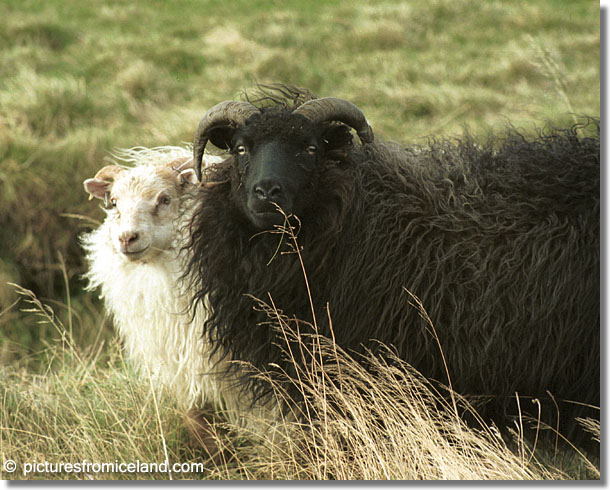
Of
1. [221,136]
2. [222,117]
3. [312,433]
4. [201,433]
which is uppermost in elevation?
[222,117]

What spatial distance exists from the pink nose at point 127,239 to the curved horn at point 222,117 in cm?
50

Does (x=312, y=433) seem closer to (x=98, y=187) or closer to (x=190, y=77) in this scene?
(x=98, y=187)

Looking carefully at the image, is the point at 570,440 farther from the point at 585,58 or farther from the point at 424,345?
the point at 585,58

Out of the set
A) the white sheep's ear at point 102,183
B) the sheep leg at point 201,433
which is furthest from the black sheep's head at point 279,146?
the sheep leg at point 201,433

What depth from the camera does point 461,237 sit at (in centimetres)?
346

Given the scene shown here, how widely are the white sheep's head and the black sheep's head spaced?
0.46 meters

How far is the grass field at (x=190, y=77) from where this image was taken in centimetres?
709

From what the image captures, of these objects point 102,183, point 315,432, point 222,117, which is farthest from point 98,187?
point 315,432

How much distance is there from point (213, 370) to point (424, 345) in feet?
4.00

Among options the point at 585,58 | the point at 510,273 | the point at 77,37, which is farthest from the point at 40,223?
the point at 585,58

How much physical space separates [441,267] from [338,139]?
0.83 meters

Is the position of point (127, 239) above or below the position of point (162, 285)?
above

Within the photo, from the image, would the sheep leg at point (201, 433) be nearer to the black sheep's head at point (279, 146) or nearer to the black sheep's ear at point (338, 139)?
the black sheep's head at point (279, 146)

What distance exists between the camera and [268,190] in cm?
315
